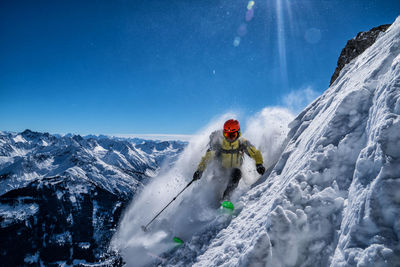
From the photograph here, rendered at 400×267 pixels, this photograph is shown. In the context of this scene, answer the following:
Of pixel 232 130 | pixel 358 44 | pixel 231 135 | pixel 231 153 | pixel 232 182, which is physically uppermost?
pixel 358 44

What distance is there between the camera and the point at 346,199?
9.96 feet

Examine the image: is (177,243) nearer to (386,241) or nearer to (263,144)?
(386,241)

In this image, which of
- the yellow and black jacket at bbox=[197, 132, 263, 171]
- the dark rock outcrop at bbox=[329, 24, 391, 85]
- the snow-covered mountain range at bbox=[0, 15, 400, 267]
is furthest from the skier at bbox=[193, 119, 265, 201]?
the dark rock outcrop at bbox=[329, 24, 391, 85]

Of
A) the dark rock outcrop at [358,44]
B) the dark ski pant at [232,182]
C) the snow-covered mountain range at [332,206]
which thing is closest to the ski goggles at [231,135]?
the dark ski pant at [232,182]

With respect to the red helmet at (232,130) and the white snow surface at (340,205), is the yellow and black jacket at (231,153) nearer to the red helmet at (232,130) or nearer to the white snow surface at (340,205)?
the red helmet at (232,130)

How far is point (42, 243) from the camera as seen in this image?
393 feet

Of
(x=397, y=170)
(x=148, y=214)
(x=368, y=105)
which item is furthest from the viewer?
(x=148, y=214)

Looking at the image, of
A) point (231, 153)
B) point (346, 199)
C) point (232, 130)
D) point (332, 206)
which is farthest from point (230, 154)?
point (346, 199)

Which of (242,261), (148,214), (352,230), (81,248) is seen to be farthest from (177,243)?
(81,248)

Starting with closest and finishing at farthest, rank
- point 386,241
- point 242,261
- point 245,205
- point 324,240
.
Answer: point 386,241
point 324,240
point 242,261
point 245,205

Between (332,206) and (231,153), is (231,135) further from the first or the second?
(332,206)

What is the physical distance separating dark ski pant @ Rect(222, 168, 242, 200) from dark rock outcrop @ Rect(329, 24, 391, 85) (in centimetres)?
1235

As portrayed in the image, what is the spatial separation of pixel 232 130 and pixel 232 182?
7.29ft

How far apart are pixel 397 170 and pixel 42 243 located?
548 feet
